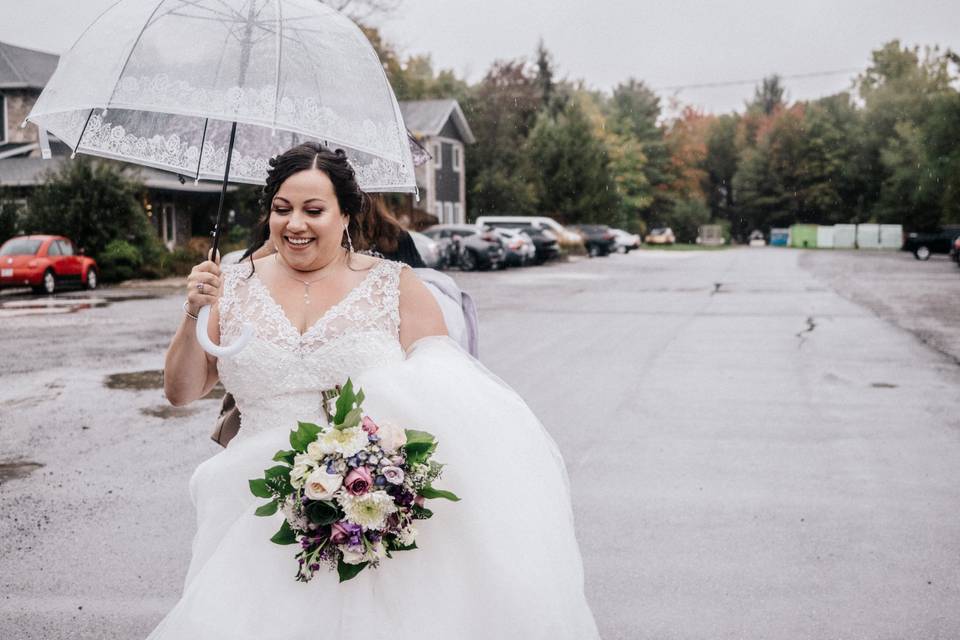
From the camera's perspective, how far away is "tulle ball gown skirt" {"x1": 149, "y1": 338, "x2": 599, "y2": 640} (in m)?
2.73

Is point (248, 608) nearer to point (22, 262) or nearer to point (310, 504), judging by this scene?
point (310, 504)

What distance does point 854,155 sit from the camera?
87.7 metres

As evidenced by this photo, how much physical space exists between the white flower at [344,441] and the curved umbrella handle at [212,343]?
472mm

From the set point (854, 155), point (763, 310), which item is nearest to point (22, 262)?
point (763, 310)

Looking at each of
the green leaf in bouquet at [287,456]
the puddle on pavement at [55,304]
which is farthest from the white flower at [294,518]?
the puddle on pavement at [55,304]

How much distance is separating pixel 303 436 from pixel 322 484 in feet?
0.61

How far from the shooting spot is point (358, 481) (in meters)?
2.59

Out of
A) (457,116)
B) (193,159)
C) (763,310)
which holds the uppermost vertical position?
(457,116)

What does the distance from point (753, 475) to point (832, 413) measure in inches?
104

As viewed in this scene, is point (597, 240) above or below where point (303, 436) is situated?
below

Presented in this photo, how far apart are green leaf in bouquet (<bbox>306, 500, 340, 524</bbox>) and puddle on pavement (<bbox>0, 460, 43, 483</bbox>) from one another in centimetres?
518

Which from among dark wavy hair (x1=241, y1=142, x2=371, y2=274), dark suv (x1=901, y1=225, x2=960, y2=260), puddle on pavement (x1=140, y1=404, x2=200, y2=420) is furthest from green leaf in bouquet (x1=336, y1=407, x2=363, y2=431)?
dark suv (x1=901, y1=225, x2=960, y2=260)

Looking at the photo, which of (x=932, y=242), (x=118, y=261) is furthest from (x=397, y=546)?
(x=932, y=242)

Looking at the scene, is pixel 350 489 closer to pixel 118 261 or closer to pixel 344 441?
pixel 344 441
